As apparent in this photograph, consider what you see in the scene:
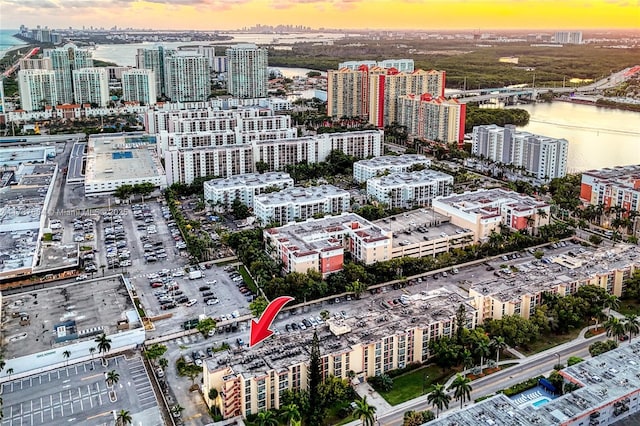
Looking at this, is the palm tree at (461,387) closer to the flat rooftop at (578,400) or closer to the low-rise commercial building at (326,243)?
the flat rooftop at (578,400)

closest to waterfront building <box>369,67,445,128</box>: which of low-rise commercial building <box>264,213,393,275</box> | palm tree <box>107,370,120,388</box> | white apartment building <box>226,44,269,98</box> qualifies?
white apartment building <box>226,44,269,98</box>

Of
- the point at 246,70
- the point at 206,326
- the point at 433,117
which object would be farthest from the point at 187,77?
the point at 206,326

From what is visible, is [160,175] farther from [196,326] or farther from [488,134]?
[488,134]

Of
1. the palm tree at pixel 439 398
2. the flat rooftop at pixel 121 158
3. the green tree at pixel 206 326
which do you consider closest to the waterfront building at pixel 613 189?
the palm tree at pixel 439 398

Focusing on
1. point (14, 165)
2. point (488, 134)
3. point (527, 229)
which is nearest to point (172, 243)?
point (527, 229)

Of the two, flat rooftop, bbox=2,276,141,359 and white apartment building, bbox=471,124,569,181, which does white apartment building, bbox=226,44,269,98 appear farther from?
flat rooftop, bbox=2,276,141,359
